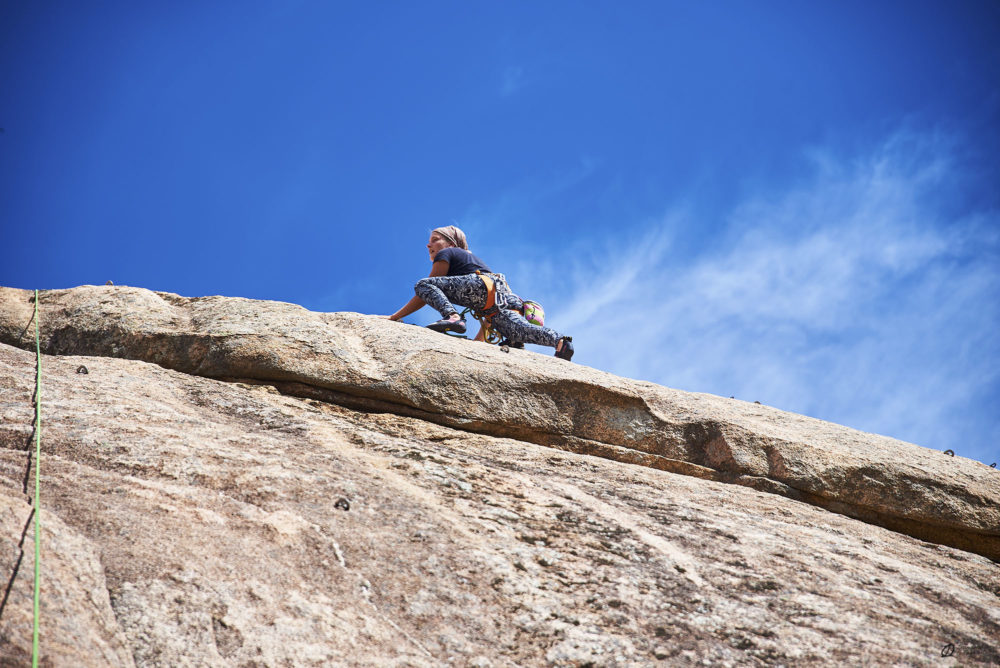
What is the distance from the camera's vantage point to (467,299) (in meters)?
9.96

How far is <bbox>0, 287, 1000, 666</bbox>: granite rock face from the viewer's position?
3.77 m

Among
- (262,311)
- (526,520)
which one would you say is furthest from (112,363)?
(526,520)

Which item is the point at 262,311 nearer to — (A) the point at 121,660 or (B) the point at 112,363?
(B) the point at 112,363

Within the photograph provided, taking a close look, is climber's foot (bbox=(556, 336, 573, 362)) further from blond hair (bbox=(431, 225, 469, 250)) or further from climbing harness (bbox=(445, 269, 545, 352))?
blond hair (bbox=(431, 225, 469, 250))

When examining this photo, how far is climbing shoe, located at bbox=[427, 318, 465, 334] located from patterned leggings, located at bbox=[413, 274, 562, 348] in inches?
22.7

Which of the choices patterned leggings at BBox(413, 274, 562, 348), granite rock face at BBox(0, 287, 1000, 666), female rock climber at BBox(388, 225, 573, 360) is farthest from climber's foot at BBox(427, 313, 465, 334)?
granite rock face at BBox(0, 287, 1000, 666)

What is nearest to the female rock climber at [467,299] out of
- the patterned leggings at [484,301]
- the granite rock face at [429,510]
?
the patterned leggings at [484,301]

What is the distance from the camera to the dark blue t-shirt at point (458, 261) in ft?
33.8

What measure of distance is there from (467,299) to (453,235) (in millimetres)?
1413

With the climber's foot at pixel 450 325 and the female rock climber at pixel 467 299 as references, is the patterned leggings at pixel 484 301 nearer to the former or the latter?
the female rock climber at pixel 467 299

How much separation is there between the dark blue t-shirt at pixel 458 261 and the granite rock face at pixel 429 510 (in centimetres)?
207

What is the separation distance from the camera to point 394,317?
9.52 meters

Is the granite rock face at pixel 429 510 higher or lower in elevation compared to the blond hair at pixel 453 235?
lower

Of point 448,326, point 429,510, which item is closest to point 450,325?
point 448,326
